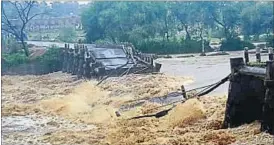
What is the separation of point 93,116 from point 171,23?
Answer: 30.3 inches

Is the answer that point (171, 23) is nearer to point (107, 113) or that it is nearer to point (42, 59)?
point (107, 113)

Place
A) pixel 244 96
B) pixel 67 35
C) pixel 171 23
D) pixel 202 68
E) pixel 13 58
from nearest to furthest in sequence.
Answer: pixel 244 96 < pixel 13 58 < pixel 67 35 < pixel 171 23 < pixel 202 68

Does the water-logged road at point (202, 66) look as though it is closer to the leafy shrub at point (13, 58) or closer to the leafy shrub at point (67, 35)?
the leafy shrub at point (67, 35)

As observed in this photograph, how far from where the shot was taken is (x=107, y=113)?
379 cm

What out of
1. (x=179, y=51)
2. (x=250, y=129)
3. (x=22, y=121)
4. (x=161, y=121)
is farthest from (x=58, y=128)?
(x=250, y=129)

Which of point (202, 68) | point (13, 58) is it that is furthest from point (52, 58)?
point (202, 68)

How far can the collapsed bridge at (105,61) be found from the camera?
148 inches

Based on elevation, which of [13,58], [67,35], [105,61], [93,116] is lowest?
[93,116]

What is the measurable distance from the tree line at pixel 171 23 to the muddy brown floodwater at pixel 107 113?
0.57 feet

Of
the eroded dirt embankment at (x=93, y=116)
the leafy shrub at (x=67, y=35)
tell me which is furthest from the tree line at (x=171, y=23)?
the eroded dirt embankment at (x=93, y=116)

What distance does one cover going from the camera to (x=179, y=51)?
388 cm

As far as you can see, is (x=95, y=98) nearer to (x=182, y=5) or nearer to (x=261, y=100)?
(x=182, y=5)

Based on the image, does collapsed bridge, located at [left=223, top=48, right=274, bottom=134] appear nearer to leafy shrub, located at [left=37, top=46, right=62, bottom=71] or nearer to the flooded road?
the flooded road

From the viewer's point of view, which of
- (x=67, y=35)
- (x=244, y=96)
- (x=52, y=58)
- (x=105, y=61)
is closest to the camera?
(x=244, y=96)
